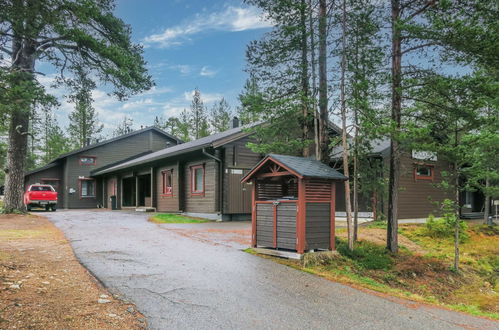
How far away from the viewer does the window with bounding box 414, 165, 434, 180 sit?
724 inches

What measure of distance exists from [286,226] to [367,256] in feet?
8.22

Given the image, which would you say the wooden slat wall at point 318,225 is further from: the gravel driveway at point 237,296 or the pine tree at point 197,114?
the pine tree at point 197,114

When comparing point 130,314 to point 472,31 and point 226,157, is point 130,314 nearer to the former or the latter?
point 472,31

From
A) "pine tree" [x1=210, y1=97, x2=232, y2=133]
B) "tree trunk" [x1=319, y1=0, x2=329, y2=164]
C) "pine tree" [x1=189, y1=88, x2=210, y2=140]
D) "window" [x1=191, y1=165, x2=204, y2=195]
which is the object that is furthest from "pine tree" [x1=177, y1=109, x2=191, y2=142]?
"tree trunk" [x1=319, y1=0, x2=329, y2=164]

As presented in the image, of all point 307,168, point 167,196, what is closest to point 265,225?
point 307,168

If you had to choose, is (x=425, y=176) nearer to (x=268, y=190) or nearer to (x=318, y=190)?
(x=268, y=190)

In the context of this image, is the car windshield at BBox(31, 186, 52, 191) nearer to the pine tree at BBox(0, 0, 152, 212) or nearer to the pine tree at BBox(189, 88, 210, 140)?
the pine tree at BBox(0, 0, 152, 212)

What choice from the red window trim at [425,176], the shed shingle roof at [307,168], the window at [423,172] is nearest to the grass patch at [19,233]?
the shed shingle roof at [307,168]

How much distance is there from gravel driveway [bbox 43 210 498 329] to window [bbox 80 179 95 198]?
25.0m

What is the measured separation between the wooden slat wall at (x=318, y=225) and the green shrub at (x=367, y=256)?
3.02ft

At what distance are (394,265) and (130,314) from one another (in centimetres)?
724

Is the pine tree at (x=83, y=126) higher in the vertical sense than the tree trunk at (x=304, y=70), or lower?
higher

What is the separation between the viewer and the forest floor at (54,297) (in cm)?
433

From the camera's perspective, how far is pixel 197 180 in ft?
64.8
